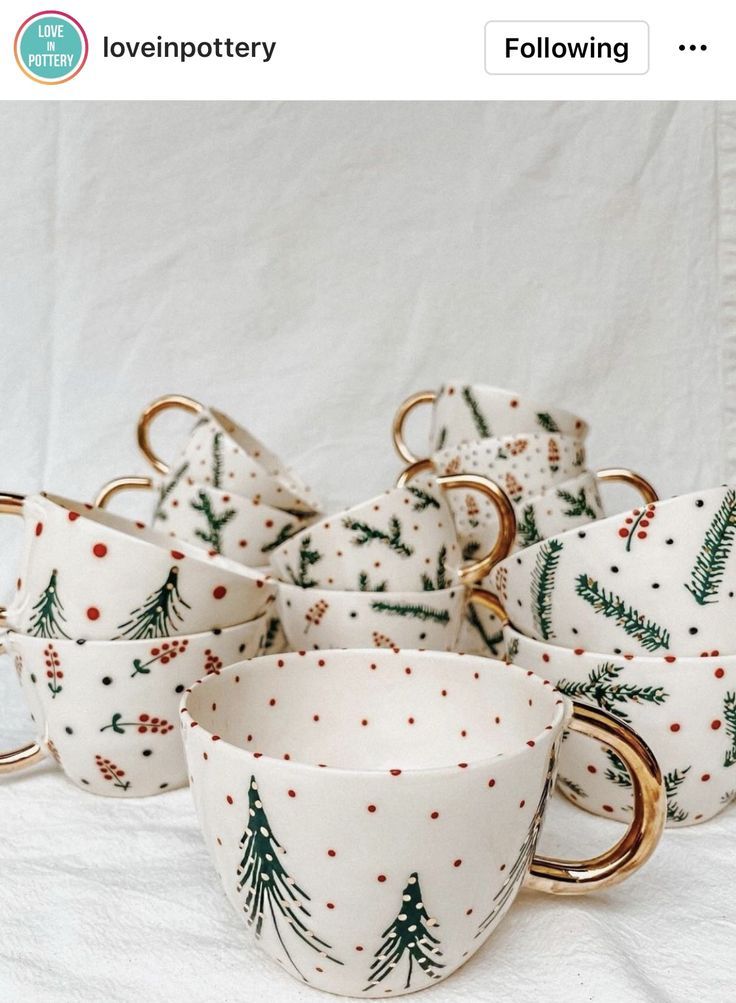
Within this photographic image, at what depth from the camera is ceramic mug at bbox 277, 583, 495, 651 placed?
2.15ft

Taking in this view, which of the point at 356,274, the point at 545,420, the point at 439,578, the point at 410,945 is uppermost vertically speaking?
the point at 356,274

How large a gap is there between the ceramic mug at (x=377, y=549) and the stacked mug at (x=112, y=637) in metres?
0.06

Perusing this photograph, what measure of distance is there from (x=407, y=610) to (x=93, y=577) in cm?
20

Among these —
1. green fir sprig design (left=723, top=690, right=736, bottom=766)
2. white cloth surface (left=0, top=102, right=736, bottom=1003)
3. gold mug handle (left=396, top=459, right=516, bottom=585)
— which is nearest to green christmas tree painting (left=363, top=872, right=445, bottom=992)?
green fir sprig design (left=723, top=690, right=736, bottom=766)

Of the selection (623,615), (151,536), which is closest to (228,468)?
(151,536)

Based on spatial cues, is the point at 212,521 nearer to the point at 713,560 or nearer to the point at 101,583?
the point at 101,583

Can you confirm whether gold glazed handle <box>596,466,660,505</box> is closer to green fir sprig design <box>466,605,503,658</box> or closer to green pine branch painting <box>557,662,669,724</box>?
green fir sprig design <box>466,605,503,658</box>

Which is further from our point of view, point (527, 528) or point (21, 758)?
point (527, 528)

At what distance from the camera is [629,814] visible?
56cm

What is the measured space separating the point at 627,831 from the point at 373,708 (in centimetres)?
15

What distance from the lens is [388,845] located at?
377 millimetres

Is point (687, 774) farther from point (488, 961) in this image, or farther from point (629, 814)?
point (488, 961)

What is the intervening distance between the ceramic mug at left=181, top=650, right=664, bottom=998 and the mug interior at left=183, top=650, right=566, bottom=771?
0.08 feet
